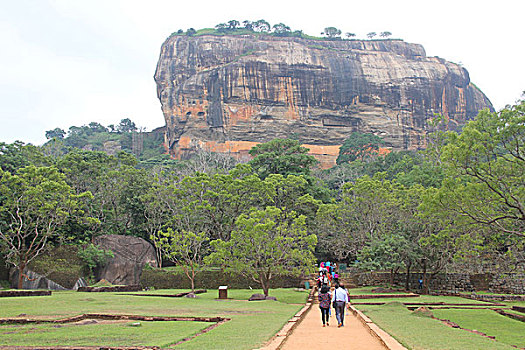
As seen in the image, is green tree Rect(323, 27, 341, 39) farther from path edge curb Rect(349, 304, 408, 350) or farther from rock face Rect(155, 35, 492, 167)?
path edge curb Rect(349, 304, 408, 350)

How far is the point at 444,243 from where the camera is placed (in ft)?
80.2

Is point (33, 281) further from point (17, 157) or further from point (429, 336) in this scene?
point (429, 336)

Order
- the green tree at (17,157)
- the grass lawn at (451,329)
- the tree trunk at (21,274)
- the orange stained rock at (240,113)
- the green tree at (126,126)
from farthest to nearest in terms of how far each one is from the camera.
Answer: the green tree at (126,126)
the orange stained rock at (240,113)
the green tree at (17,157)
the tree trunk at (21,274)
the grass lawn at (451,329)

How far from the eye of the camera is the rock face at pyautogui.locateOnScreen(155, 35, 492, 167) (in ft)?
250

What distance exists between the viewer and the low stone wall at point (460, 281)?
2435 centimetres

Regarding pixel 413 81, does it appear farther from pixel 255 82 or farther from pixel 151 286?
pixel 151 286

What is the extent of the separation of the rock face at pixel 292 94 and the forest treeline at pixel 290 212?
108ft

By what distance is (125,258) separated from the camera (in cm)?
3164

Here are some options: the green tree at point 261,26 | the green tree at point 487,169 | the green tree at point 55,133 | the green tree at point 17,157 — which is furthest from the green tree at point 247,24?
the green tree at point 487,169

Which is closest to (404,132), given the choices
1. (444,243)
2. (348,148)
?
(348,148)

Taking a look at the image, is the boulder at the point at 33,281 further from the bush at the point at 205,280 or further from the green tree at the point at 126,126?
the green tree at the point at 126,126

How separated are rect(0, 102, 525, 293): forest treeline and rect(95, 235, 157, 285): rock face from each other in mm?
998

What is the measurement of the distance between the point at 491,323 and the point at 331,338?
22.5ft

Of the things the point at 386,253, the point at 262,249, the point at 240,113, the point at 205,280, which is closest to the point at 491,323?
the point at 262,249
